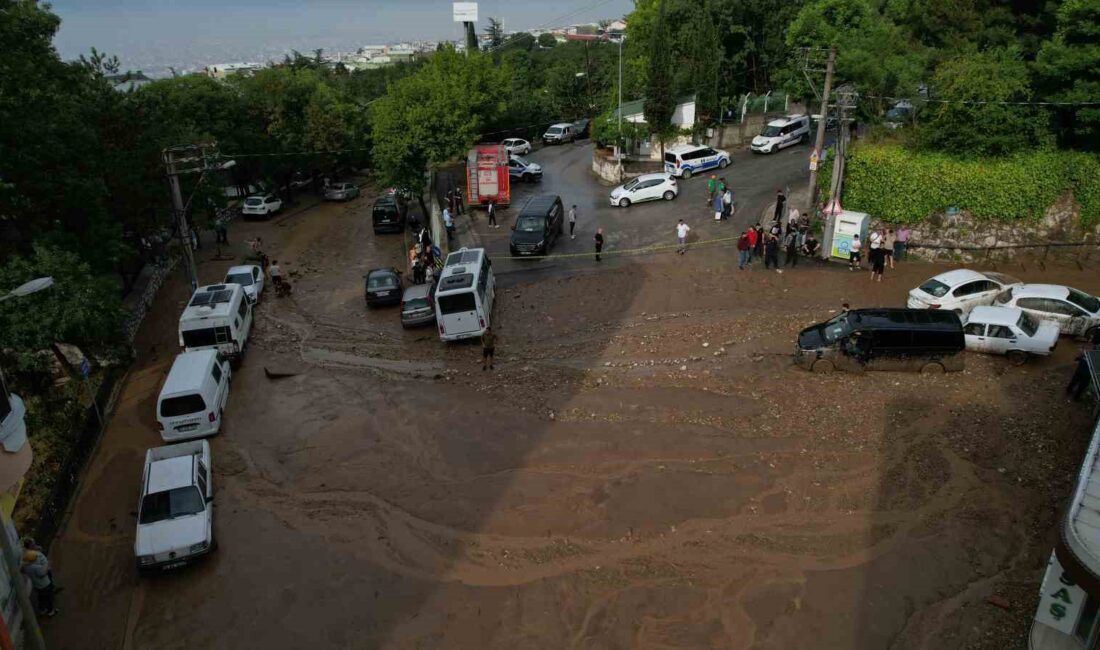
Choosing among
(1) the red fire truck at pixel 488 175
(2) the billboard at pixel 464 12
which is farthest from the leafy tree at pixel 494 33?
(1) the red fire truck at pixel 488 175

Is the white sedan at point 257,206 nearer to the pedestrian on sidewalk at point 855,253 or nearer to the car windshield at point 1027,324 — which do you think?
the pedestrian on sidewalk at point 855,253

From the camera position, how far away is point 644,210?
3269cm

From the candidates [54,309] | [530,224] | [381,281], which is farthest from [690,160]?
[54,309]

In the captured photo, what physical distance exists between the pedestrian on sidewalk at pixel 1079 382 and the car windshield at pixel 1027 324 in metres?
1.38

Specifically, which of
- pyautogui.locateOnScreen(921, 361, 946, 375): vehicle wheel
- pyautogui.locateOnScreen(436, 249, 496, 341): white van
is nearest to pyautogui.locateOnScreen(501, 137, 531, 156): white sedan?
pyautogui.locateOnScreen(436, 249, 496, 341): white van

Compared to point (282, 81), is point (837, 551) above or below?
below

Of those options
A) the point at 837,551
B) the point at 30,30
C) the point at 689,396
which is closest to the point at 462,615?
the point at 837,551

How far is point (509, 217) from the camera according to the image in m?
34.1

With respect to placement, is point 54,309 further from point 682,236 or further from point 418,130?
point 418,130

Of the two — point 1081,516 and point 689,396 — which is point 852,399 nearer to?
point 689,396

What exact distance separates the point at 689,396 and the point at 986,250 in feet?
46.8

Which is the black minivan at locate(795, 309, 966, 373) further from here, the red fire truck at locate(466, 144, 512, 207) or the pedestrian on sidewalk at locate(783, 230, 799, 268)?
the red fire truck at locate(466, 144, 512, 207)

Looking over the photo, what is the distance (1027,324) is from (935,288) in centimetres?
276

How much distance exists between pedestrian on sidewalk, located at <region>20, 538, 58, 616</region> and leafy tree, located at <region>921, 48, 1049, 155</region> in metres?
28.1
